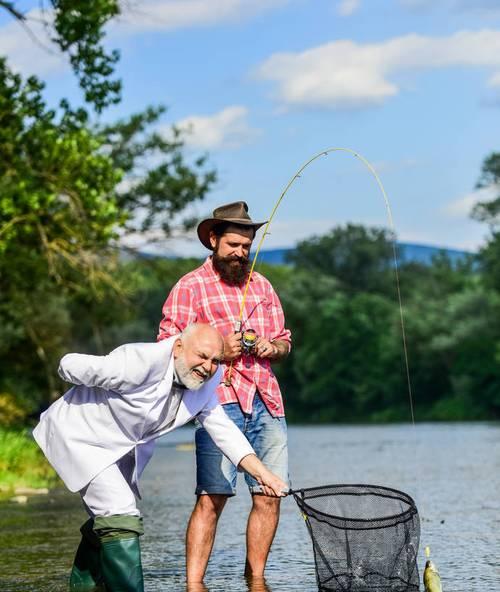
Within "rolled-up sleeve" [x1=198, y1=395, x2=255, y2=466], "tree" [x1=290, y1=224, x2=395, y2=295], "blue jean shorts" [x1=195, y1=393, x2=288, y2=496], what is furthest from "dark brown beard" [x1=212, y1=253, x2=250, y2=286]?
"tree" [x1=290, y1=224, x2=395, y2=295]

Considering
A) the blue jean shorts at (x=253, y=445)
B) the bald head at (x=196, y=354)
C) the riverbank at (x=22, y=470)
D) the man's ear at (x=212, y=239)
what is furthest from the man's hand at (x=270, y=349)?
the riverbank at (x=22, y=470)

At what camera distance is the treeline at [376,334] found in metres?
71.1

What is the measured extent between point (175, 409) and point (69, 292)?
22.2 meters

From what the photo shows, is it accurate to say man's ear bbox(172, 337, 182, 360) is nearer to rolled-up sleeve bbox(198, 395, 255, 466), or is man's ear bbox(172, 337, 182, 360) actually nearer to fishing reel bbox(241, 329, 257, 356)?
rolled-up sleeve bbox(198, 395, 255, 466)

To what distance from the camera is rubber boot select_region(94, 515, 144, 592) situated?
6.42 m

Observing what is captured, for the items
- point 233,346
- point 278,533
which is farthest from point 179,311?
point 278,533

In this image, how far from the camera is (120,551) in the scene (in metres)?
6.42

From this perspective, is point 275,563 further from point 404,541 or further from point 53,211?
point 53,211

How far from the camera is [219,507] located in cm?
762

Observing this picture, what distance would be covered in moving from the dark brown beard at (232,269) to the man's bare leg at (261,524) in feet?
4.06

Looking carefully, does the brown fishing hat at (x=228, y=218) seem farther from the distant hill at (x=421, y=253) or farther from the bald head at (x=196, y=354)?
the distant hill at (x=421, y=253)

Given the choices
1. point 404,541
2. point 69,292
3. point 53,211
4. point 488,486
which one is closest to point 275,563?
point 404,541

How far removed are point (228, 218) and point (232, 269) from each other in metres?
0.31

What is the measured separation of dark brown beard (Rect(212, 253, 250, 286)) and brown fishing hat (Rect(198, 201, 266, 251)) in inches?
6.2
